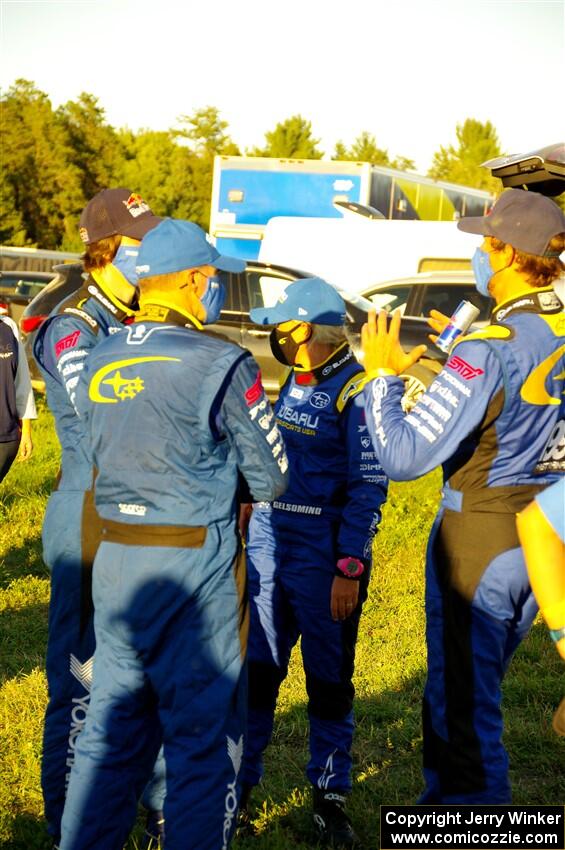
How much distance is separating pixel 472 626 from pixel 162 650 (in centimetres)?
104

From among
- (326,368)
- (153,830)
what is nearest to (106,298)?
(326,368)

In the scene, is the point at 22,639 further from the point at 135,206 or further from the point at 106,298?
the point at 135,206

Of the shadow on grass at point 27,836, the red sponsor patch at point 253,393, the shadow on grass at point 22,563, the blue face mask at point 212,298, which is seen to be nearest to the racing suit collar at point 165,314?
the blue face mask at point 212,298

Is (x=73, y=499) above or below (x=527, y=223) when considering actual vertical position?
below

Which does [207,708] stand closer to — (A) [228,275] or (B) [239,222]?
(A) [228,275]

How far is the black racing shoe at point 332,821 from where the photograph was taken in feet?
14.2

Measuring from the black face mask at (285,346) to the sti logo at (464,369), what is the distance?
117 centimetres

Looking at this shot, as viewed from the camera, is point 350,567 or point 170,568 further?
point 350,567

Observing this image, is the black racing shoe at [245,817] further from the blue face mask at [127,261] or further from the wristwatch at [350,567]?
the blue face mask at [127,261]

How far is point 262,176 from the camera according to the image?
828 inches

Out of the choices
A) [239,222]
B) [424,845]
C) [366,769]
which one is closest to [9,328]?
[366,769]

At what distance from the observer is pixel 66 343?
3.88 m

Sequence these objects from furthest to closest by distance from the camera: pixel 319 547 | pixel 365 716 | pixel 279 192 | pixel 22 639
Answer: pixel 279 192
pixel 22 639
pixel 365 716
pixel 319 547

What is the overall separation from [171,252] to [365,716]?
10.5 ft
